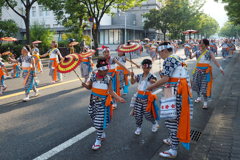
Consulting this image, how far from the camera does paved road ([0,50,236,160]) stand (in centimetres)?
396

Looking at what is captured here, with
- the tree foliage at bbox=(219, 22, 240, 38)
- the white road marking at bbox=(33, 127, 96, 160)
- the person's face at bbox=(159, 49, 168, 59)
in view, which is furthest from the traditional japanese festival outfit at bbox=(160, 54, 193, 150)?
the tree foliage at bbox=(219, 22, 240, 38)

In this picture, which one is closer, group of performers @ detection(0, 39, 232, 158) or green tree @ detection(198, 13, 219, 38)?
group of performers @ detection(0, 39, 232, 158)

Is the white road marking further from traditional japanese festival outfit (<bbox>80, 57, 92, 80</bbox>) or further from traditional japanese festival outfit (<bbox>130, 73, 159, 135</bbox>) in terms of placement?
traditional japanese festival outfit (<bbox>80, 57, 92, 80</bbox>)

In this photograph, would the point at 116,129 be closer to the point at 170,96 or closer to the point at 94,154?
the point at 94,154

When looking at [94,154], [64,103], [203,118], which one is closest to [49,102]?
[64,103]

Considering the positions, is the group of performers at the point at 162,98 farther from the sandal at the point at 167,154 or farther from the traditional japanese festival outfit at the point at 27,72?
the traditional japanese festival outfit at the point at 27,72

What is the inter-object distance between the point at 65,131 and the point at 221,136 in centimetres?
324

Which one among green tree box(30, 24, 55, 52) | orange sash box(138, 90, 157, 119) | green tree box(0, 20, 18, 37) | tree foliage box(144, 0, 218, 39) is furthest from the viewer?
tree foliage box(144, 0, 218, 39)

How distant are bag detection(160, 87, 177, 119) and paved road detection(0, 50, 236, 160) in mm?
806

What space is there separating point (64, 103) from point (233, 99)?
5420mm

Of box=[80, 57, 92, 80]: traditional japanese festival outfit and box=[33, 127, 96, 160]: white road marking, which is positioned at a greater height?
box=[80, 57, 92, 80]: traditional japanese festival outfit

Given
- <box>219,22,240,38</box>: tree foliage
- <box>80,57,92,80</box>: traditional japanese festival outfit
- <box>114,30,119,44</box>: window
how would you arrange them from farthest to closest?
1. <box>219,22,240,38</box>: tree foliage
2. <box>114,30,119,44</box>: window
3. <box>80,57,92,80</box>: traditional japanese festival outfit

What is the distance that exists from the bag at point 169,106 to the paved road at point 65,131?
806mm

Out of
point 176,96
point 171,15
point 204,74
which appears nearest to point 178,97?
point 176,96
